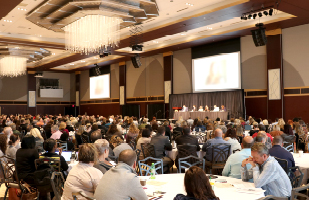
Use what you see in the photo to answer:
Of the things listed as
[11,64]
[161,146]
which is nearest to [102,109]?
[11,64]

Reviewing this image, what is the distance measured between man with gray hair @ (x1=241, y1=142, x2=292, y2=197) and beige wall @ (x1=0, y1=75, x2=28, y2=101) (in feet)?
89.6

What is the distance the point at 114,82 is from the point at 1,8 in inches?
622

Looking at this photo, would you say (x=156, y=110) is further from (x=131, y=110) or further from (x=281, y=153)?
(x=281, y=153)

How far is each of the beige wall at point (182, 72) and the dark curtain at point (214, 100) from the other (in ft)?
2.04

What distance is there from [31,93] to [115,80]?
8198mm

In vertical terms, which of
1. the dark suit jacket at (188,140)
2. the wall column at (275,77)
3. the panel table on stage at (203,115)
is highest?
the wall column at (275,77)

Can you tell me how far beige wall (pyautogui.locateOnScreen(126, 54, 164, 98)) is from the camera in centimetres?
2211

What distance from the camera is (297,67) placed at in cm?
1492

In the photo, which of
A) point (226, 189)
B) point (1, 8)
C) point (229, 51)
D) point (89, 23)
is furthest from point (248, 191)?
point (229, 51)

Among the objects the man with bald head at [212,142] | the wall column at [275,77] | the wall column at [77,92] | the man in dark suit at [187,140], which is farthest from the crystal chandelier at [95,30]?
the wall column at [77,92]

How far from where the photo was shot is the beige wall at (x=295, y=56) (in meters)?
14.7

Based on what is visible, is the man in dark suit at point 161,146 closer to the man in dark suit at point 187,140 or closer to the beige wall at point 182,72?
the man in dark suit at point 187,140

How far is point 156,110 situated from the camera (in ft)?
72.1

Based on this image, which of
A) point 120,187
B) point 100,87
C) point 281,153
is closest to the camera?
point 120,187
